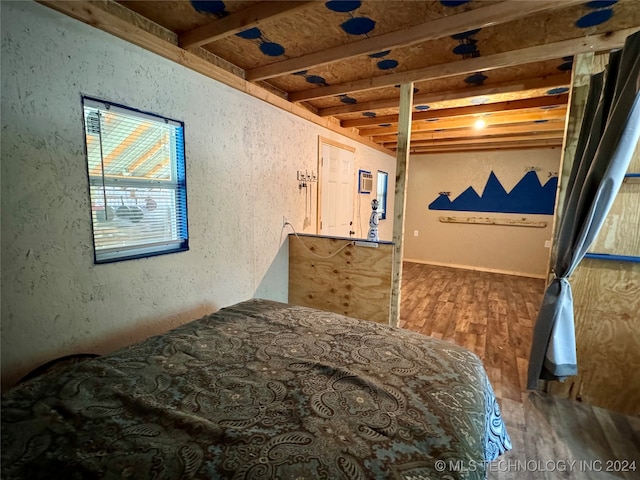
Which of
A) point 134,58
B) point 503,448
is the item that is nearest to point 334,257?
point 503,448

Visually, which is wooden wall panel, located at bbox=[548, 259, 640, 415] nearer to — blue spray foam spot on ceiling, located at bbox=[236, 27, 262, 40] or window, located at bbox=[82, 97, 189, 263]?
blue spray foam spot on ceiling, located at bbox=[236, 27, 262, 40]

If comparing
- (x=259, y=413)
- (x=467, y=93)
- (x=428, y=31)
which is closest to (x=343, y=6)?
(x=428, y=31)

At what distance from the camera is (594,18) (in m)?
1.64

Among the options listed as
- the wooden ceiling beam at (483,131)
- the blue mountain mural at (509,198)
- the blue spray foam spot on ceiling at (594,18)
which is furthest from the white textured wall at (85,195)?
the blue mountain mural at (509,198)

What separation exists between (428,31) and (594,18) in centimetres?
94

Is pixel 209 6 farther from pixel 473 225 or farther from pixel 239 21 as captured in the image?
pixel 473 225

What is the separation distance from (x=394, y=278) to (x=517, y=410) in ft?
3.90

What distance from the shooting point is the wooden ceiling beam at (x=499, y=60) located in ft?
5.75

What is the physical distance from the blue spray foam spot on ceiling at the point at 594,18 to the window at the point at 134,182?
2.54m

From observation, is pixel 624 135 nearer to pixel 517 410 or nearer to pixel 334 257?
pixel 517 410

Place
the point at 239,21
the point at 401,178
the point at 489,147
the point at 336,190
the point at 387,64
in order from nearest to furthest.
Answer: the point at 239,21
the point at 387,64
the point at 401,178
the point at 336,190
the point at 489,147

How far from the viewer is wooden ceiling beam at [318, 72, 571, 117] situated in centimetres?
236

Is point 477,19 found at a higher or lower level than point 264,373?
higher

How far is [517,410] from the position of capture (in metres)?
1.90
